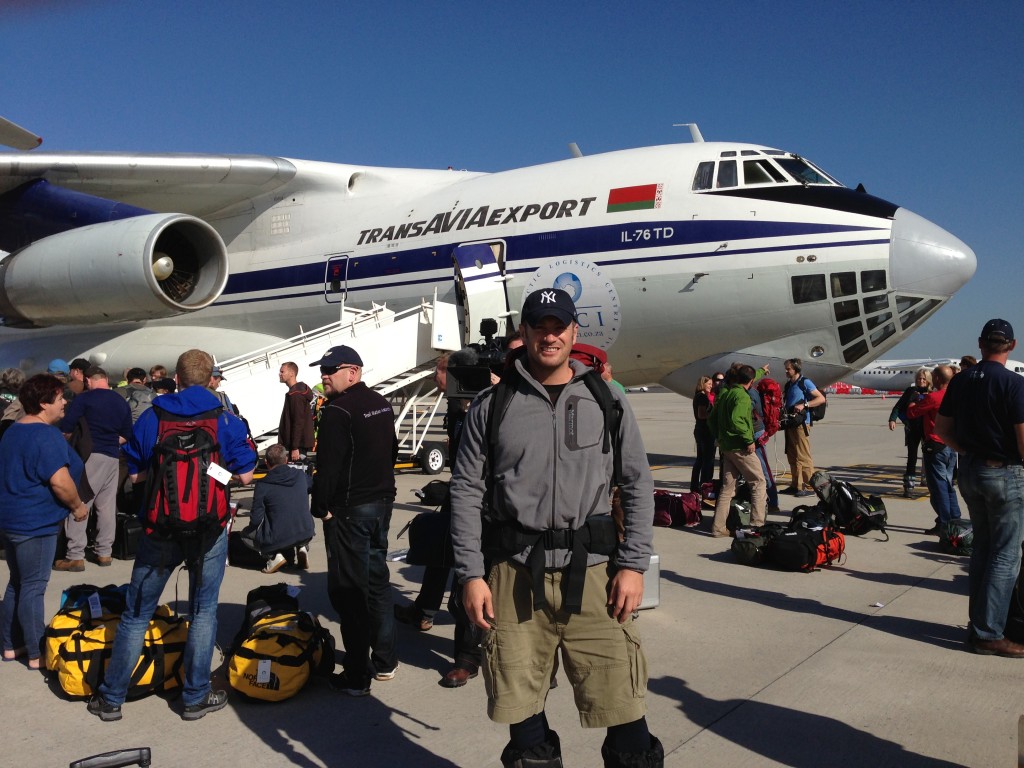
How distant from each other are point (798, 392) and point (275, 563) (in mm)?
6369

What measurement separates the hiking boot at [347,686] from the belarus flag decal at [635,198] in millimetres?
7384

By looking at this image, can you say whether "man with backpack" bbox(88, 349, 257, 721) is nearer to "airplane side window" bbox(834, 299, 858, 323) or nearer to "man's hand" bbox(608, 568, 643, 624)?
"man's hand" bbox(608, 568, 643, 624)

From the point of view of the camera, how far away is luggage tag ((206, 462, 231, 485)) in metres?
3.67

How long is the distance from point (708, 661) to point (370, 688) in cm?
173

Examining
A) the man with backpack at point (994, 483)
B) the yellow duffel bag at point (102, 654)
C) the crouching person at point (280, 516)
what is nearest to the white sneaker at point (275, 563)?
the crouching person at point (280, 516)

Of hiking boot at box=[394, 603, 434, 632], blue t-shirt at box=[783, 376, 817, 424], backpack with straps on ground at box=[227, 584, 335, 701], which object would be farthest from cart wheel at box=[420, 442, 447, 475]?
backpack with straps on ground at box=[227, 584, 335, 701]

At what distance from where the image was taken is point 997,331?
4484 millimetres

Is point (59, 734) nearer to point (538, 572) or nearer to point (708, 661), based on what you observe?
point (538, 572)

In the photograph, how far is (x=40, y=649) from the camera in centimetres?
429

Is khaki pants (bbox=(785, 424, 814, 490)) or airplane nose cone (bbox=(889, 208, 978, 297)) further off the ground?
airplane nose cone (bbox=(889, 208, 978, 297))

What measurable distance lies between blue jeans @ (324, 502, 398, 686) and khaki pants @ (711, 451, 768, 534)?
4284mm

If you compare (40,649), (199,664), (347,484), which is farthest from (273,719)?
(40,649)

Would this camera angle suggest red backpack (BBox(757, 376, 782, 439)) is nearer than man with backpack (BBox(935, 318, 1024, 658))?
No

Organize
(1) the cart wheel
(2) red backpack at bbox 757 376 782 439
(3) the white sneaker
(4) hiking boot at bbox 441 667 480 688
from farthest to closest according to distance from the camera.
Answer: (1) the cart wheel
(2) red backpack at bbox 757 376 782 439
(3) the white sneaker
(4) hiking boot at bbox 441 667 480 688
